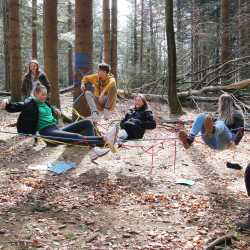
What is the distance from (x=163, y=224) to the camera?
4.71 m

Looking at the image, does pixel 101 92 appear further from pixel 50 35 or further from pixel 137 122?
pixel 50 35

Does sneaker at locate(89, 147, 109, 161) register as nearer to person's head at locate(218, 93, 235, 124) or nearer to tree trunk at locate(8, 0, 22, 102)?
person's head at locate(218, 93, 235, 124)

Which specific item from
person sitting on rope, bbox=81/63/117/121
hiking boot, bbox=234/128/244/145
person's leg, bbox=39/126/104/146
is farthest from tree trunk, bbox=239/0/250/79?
person's leg, bbox=39/126/104/146

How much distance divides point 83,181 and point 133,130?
1239mm

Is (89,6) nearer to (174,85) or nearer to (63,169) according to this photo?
(63,169)

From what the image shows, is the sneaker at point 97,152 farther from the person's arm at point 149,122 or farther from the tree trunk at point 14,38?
the tree trunk at point 14,38

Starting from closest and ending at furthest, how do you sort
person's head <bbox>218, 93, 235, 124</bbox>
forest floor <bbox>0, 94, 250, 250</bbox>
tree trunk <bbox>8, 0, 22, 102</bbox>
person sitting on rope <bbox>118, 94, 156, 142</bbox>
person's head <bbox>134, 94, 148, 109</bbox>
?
1. forest floor <bbox>0, 94, 250, 250</bbox>
2. person's head <bbox>218, 93, 235, 124</bbox>
3. person sitting on rope <bbox>118, 94, 156, 142</bbox>
4. person's head <bbox>134, 94, 148, 109</bbox>
5. tree trunk <bbox>8, 0, 22, 102</bbox>

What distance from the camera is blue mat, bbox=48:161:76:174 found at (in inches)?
253

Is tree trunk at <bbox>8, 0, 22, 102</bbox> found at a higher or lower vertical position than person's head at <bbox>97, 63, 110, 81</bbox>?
higher

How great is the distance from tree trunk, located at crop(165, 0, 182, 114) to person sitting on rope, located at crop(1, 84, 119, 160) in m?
5.21

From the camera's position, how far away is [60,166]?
6.60 m

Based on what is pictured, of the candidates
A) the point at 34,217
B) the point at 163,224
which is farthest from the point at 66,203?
the point at 163,224

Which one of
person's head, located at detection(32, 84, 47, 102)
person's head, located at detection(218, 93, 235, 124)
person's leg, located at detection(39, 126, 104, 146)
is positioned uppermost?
person's head, located at detection(32, 84, 47, 102)

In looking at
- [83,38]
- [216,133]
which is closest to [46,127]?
[83,38]
